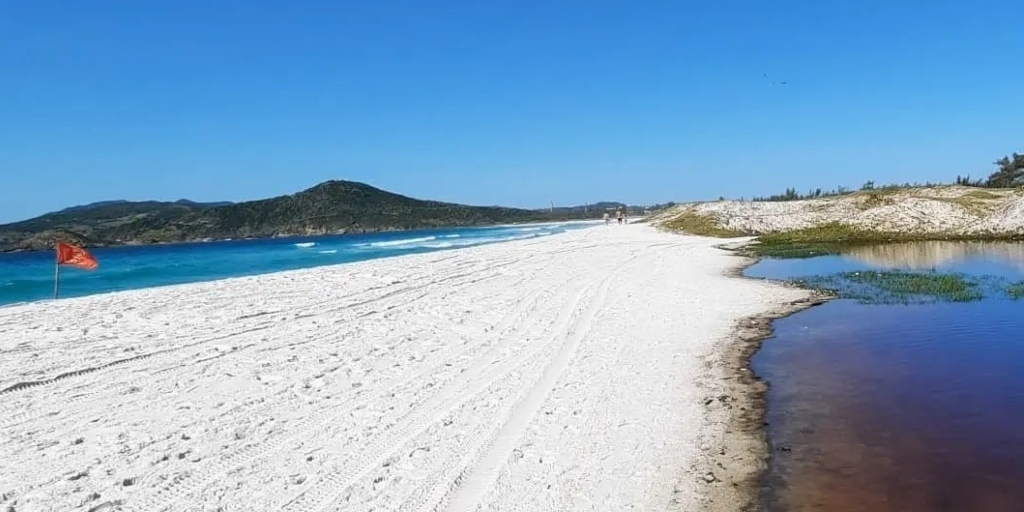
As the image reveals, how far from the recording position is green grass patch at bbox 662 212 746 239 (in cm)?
4670

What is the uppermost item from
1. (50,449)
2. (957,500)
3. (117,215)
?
(117,215)

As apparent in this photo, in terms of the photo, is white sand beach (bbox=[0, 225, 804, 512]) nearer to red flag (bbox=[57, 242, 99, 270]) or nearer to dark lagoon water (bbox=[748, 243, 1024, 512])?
dark lagoon water (bbox=[748, 243, 1024, 512])

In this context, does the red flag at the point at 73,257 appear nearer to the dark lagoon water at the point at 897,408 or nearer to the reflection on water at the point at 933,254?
the dark lagoon water at the point at 897,408

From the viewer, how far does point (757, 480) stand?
19.6ft

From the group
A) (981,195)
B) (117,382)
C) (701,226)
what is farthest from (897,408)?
(701,226)

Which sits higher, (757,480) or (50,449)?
(50,449)

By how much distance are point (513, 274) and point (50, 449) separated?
58.3ft

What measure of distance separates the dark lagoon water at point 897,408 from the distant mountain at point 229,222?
5658 inches

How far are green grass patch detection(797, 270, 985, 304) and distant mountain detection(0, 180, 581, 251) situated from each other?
461ft

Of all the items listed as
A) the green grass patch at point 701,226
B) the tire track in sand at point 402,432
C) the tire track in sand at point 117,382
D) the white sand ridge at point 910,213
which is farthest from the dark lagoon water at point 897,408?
the green grass patch at point 701,226

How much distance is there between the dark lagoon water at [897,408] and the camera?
5707 millimetres

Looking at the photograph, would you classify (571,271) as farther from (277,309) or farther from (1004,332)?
(1004,332)

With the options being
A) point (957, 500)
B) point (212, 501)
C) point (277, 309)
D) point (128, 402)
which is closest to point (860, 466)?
point (957, 500)

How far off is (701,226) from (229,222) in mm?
145365
